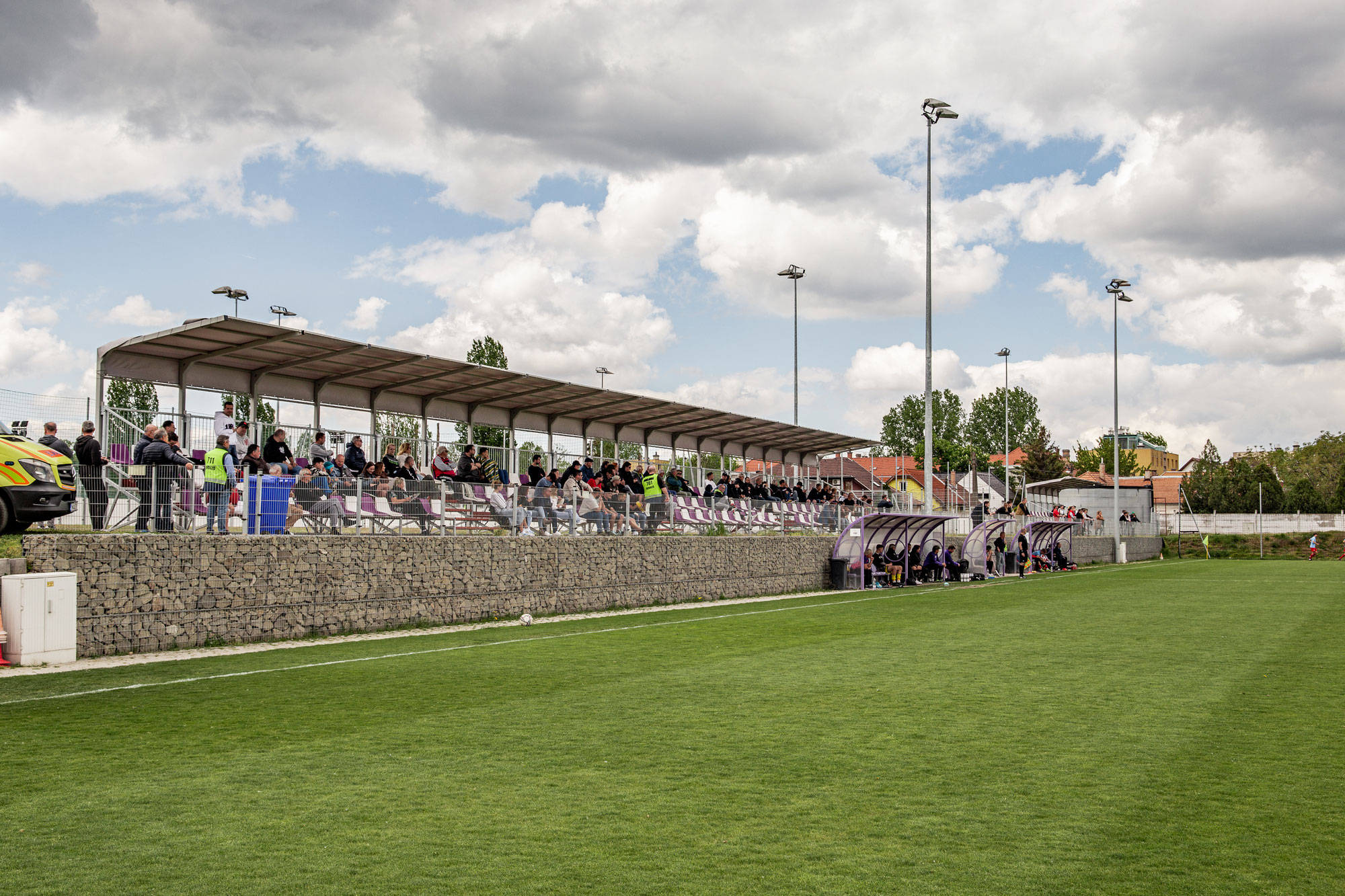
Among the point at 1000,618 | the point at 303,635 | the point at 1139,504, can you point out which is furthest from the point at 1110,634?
the point at 1139,504

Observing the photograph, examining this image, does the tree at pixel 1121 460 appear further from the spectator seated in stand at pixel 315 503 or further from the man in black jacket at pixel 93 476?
the man in black jacket at pixel 93 476

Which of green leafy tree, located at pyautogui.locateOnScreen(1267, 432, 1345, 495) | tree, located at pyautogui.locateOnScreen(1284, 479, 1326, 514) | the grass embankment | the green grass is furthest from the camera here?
green leafy tree, located at pyautogui.locateOnScreen(1267, 432, 1345, 495)

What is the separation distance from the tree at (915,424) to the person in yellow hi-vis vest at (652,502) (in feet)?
313

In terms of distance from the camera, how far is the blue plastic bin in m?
16.3

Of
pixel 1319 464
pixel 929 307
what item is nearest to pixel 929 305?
pixel 929 307

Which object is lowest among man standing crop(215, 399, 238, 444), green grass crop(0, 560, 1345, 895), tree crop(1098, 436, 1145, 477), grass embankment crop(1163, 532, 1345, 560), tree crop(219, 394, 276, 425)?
grass embankment crop(1163, 532, 1345, 560)

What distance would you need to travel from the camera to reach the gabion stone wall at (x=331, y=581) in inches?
551

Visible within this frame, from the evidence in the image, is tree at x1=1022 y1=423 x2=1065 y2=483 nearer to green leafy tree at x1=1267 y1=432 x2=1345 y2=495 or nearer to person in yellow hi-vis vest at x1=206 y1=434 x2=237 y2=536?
green leafy tree at x1=1267 y1=432 x2=1345 y2=495

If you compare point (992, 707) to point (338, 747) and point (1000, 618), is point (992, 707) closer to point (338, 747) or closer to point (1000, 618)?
point (338, 747)

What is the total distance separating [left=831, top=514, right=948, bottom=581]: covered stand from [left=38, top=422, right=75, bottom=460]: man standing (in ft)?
67.9

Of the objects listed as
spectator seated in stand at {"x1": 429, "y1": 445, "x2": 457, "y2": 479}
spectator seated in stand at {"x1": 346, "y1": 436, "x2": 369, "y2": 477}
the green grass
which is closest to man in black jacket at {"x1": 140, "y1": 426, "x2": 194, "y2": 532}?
the green grass

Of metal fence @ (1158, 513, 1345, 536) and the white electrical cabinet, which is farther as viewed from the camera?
metal fence @ (1158, 513, 1345, 536)

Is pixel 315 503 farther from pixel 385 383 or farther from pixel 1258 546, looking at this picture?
pixel 1258 546

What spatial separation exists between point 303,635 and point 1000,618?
473 inches
